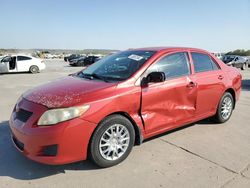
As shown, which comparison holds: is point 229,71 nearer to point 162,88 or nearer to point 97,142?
point 162,88

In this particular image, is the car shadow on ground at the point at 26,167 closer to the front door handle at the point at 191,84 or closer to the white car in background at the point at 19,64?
the front door handle at the point at 191,84

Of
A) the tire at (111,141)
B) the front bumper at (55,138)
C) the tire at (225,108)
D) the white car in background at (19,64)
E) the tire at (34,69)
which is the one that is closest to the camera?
the front bumper at (55,138)

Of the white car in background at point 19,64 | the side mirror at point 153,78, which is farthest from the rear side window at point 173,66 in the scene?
the white car in background at point 19,64

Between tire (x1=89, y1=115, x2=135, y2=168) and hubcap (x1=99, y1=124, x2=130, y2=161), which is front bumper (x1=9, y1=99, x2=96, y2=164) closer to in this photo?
tire (x1=89, y1=115, x2=135, y2=168)

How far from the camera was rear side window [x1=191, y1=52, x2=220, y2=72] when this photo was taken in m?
4.77

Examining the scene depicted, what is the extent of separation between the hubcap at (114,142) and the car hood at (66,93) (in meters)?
0.56

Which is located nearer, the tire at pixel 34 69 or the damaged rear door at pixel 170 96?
the damaged rear door at pixel 170 96

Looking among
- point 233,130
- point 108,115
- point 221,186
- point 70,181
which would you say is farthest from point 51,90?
point 233,130

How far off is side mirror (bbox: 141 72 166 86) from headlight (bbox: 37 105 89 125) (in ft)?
3.68

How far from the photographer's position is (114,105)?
3.43 metres

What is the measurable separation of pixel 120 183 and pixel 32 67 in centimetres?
1716

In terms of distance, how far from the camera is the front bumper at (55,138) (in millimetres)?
3053

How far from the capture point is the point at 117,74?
4008 mm

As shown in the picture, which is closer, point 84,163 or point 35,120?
point 35,120
